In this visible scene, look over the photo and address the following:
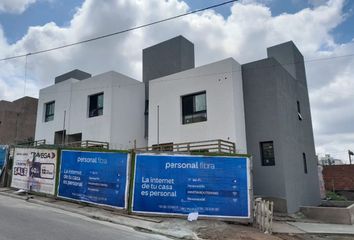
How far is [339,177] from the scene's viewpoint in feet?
82.9

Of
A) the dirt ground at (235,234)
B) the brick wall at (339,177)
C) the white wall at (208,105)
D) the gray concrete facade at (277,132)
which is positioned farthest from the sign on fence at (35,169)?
the brick wall at (339,177)

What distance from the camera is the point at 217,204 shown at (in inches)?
379

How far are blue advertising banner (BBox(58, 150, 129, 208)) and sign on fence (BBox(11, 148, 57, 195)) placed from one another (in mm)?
652

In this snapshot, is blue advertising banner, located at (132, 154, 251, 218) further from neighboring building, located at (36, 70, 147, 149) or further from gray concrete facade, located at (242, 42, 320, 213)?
neighboring building, located at (36, 70, 147, 149)

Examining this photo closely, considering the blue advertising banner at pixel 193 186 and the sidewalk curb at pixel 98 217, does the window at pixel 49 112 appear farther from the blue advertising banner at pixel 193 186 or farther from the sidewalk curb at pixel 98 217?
the blue advertising banner at pixel 193 186

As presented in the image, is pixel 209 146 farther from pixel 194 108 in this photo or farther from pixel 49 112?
pixel 49 112

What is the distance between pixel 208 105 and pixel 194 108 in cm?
111

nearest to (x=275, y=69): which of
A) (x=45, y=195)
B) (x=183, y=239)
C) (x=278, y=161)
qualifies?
(x=278, y=161)

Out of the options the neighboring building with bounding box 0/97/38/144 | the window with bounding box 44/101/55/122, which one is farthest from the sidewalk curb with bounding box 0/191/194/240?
the neighboring building with bounding box 0/97/38/144

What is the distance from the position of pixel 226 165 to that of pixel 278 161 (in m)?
6.70

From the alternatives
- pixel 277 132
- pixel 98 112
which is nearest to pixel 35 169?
pixel 98 112

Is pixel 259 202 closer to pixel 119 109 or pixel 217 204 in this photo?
pixel 217 204

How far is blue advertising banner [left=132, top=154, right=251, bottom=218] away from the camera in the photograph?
961 centimetres

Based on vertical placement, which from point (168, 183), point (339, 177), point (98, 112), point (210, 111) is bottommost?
point (168, 183)
